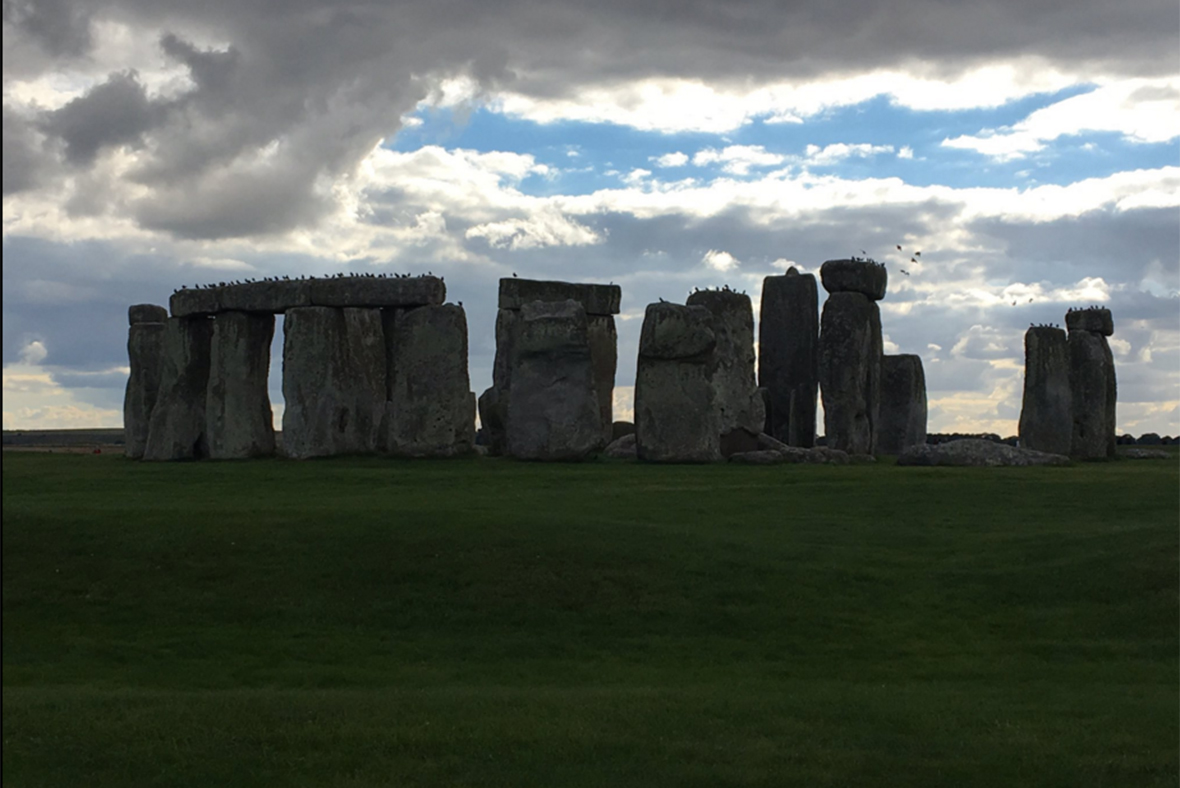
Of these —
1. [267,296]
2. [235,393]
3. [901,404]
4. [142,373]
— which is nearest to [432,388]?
[267,296]

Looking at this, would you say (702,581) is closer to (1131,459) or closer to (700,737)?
(700,737)

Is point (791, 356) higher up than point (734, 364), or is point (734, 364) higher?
point (791, 356)

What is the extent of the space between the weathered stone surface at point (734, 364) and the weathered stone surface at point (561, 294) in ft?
6.60

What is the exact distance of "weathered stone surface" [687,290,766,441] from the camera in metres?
33.1

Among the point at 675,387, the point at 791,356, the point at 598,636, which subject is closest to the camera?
the point at 598,636

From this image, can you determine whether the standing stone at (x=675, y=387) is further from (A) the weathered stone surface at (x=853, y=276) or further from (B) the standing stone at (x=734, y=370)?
(A) the weathered stone surface at (x=853, y=276)

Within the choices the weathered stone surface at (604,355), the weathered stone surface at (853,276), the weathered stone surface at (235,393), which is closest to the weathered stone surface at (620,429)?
the weathered stone surface at (604,355)

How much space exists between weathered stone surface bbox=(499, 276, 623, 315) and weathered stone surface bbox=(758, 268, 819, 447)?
178 inches

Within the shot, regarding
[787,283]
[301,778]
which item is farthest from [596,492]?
[787,283]

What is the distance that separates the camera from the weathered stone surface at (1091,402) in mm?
35719

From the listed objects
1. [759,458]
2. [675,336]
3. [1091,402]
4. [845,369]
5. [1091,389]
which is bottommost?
[759,458]

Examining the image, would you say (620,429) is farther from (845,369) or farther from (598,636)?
(598,636)

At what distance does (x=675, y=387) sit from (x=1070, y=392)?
39.2 feet

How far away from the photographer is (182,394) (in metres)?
34.3
